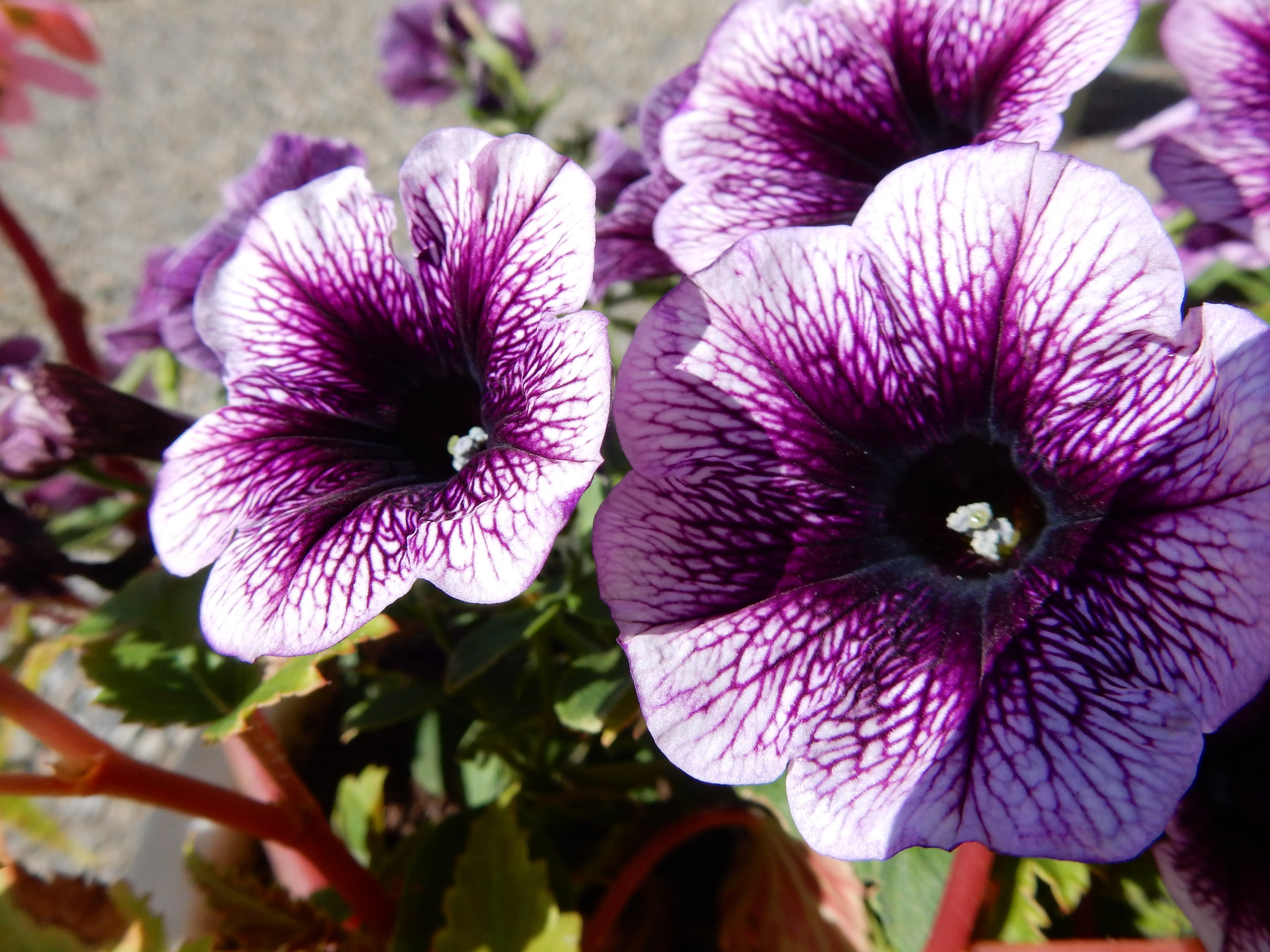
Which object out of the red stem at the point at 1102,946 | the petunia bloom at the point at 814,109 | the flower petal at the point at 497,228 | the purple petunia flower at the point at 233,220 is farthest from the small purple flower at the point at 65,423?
the red stem at the point at 1102,946

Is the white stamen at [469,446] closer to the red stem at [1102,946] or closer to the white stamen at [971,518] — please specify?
the white stamen at [971,518]

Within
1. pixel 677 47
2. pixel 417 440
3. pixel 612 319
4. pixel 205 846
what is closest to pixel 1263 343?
pixel 417 440

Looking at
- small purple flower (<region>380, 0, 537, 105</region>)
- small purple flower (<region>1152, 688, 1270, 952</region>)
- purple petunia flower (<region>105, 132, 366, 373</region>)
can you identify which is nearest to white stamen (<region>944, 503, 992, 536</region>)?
small purple flower (<region>1152, 688, 1270, 952</region>)

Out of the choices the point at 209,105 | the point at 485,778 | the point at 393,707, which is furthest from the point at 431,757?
the point at 209,105

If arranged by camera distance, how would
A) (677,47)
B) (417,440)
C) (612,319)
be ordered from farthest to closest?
(677,47), (612,319), (417,440)

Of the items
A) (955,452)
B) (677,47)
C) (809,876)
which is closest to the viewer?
(955,452)

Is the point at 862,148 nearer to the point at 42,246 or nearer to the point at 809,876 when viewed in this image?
the point at 809,876

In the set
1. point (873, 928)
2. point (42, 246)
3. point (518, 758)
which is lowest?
point (873, 928)

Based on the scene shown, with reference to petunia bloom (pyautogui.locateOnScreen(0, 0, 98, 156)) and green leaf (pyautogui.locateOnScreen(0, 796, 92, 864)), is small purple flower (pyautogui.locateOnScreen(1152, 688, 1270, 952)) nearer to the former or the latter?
green leaf (pyautogui.locateOnScreen(0, 796, 92, 864))
